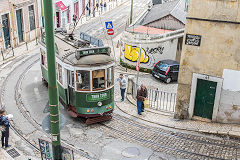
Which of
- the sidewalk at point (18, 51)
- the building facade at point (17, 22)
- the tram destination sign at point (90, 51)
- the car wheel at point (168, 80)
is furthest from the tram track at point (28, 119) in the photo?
the car wheel at point (168, 80)

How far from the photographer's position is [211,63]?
500 inches

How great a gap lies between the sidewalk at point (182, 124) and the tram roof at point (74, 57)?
10.2ft

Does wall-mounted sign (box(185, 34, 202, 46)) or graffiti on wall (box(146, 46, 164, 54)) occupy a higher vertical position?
wall-mounted sign (box(185, 34, 202, 46))

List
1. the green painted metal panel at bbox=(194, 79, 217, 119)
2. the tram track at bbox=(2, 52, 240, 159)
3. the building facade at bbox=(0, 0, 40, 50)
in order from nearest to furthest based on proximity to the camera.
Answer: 1. the tram track at bbox=(2, 52, 240, 159)
2. the green painted metal panel at bbox=(194, 79, 217, 119)
3. the building facade at bbox=(0, 0, 40, 50)

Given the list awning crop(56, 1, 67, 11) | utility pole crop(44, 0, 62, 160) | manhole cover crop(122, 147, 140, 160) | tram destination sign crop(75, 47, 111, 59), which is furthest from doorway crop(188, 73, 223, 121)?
awning crop(56, 1, 67, 11)

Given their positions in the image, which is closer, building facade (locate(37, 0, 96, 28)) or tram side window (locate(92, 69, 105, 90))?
tram side window (locate(92, 69, 105, 90))

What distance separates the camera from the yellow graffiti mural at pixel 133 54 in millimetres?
21250

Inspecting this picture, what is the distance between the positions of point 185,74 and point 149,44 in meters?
7.96

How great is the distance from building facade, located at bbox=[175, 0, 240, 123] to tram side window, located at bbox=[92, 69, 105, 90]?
3.31 metres

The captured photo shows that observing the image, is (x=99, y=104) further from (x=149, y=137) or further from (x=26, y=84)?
(x=26, y=84)

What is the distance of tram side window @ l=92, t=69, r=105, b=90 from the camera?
494 inches

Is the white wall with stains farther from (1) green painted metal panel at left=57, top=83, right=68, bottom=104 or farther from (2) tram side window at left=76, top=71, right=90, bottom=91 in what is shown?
(2) tram side window at left=76, top=71, right=90, bottom=91

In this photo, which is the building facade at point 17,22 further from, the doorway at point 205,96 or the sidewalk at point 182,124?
the doorway at point 205,96

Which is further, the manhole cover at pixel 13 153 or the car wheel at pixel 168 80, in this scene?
the car wheel at pixel 168 80
